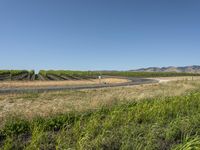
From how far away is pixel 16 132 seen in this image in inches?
275

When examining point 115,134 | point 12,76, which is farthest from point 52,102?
Answer: point 12,76

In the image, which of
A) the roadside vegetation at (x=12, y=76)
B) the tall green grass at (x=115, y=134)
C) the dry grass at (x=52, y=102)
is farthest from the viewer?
the roadside vegetation at (x=12, y=76)

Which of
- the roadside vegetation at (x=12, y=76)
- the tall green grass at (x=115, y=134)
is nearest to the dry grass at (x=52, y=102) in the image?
the tall green grass at (x=115, y=134)

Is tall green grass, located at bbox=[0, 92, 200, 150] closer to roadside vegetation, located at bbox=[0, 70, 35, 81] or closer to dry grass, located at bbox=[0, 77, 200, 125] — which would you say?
dry grass, located at bbox=[0, 77, 200, 125]

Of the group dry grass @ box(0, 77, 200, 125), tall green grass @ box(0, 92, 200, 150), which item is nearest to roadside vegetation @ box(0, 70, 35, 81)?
dry grass @ box(0, 77, 200, 125)

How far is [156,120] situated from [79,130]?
2.87 metres

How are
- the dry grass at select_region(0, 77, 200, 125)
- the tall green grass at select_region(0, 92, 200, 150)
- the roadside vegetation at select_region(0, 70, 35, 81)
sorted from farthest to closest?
1. the roadside vegetation at select_region(0, 70, 35, 81)
2. the dry grass at select_region(0, 77, 200, 125)
3. the tall green grass at select_region(0, 92, 200, 150)

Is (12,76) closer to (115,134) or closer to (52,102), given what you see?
(52,102)

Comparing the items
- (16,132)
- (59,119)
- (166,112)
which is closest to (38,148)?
(16,132)

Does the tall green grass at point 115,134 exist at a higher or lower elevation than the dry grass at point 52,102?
higher

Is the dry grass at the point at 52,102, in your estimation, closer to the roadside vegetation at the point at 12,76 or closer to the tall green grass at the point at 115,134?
the tall green grass at the point at 115,134

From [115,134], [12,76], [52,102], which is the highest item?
[115,134]

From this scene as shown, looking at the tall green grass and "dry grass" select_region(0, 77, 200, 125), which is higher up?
the tall green grass

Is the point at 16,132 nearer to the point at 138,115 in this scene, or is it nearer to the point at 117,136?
the point at 117,136
